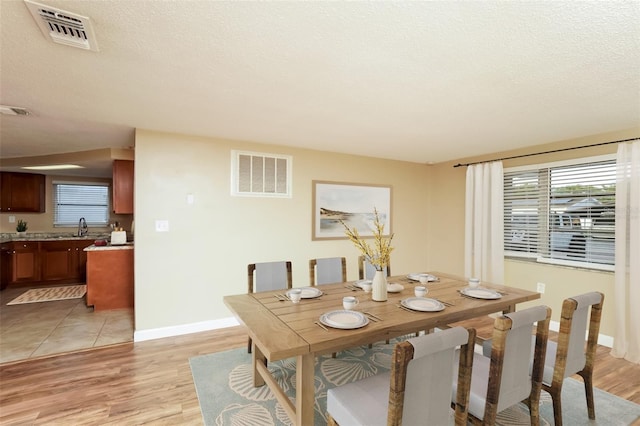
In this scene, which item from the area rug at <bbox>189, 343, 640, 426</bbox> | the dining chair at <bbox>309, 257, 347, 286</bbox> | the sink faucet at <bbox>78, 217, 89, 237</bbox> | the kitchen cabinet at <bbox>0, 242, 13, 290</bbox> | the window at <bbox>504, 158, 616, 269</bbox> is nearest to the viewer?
the area rug at <bbox>189, 343, 640, 426</bbox>

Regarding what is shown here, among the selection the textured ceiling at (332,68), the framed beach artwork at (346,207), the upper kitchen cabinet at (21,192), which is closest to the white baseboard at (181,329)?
the framed beach artwork at (346,207)

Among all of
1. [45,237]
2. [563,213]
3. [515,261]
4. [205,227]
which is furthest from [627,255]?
[45,237]

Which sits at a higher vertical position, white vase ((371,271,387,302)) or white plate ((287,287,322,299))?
white vase ((371,271,387,302))

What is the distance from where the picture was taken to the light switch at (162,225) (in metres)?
3.31

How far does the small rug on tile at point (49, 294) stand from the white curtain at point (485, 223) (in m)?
5.99

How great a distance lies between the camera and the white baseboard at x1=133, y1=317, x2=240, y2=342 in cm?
322

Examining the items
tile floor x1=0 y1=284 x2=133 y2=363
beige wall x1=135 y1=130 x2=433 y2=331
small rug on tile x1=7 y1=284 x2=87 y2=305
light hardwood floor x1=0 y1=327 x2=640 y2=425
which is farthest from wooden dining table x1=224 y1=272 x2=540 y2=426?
small rug on tile x1=7 y1=284 x2=87 y2=305

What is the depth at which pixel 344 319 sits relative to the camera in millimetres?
1825

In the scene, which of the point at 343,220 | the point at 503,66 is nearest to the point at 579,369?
the point at 503,66

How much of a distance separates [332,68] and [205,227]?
8.09 feet

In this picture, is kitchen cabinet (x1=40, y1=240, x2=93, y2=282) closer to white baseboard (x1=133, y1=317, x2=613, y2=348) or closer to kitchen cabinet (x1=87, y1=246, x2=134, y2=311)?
kitchen cabinet (x1=87, y1=246, x2=134, y2=311)

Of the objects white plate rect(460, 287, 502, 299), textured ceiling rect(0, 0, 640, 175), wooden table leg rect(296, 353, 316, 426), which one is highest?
textured ceiling rect(0, 0, 640, 175)

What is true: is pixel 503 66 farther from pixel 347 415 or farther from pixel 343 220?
pixel 343 220

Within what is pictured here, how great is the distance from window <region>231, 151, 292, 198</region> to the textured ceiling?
0.58m
